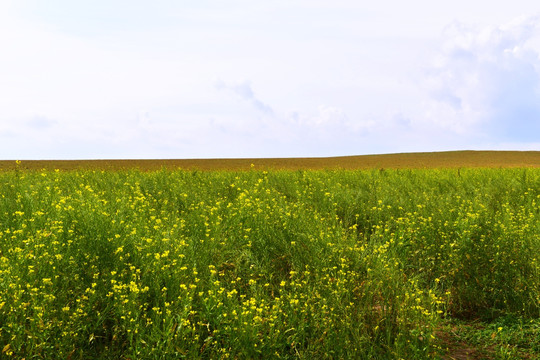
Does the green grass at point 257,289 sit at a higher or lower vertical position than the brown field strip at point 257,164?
lower

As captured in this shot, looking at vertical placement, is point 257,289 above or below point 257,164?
below

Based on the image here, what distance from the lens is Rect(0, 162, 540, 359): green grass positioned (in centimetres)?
285

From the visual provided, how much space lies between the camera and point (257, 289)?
4.01 metres

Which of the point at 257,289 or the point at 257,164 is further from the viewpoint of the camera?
the point at 257,164

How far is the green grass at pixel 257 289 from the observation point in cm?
285

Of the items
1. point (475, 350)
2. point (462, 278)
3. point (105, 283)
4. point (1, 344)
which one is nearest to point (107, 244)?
point (105, 283)

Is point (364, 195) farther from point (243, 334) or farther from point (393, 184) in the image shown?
point (243, 334)

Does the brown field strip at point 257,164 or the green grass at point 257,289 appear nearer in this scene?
the green grass at point 257,289

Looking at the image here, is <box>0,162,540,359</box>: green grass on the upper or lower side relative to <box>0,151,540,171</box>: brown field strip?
lower

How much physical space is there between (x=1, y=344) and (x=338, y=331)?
2.37 meters

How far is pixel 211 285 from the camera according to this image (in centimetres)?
327

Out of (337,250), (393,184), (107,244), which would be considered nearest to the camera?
(107,244)

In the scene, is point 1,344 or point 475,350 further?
point 475,350

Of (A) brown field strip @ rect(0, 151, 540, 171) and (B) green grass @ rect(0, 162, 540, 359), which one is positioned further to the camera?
(A) brown field strip @ rect(0, 151, 540, 171)
